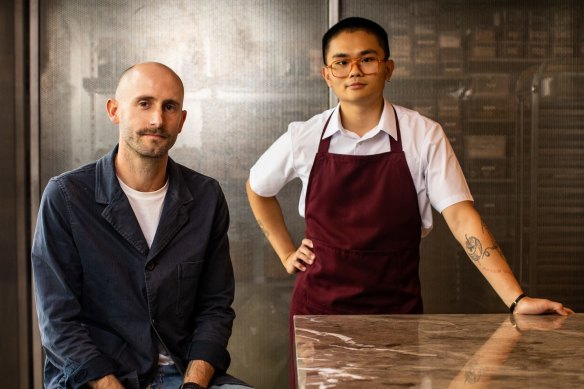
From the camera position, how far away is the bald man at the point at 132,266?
1669 mm

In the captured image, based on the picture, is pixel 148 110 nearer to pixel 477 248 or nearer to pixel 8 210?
pixel 477 248

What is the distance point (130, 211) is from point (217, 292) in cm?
32

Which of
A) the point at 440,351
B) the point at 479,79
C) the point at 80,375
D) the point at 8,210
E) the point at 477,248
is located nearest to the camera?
the point at 440,351

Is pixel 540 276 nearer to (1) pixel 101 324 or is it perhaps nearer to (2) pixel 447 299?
(2) pixel 447 299

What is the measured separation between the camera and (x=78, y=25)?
309cm

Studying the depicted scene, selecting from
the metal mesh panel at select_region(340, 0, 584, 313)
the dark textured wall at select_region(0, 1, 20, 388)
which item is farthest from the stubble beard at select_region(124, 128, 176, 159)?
the metal mesh panel at select_region(340, 0, 584, 313)

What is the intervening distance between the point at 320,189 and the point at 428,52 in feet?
3.78

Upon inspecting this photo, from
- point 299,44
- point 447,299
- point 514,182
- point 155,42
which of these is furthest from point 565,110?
point 155,42

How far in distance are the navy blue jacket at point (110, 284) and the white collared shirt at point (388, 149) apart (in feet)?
2.12

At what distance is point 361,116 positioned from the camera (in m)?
2.26

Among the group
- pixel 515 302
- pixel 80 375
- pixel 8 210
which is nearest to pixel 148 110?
pixel 80 375

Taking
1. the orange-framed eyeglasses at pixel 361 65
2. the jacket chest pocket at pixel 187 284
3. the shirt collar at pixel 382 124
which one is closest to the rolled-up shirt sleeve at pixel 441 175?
the shirt collar at pixel 382 124

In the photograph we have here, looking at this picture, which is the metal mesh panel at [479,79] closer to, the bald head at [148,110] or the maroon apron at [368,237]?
the maroon apron at [368,237]

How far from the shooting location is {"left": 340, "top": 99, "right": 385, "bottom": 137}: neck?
225 centimetres
